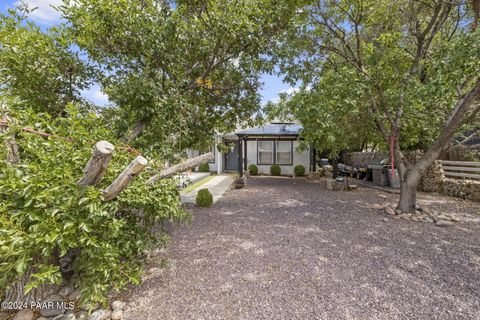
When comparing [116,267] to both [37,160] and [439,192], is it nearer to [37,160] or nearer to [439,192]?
[37,160]

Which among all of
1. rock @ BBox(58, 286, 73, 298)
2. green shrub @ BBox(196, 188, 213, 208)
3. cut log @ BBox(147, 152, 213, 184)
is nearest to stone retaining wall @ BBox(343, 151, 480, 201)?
green shrub @ BBox(196, 188, 213, 208)

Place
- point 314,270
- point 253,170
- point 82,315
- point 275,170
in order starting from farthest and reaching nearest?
point 253,170
point 275,170
point 314,270
point 82,315

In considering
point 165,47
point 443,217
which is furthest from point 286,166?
point 165,47

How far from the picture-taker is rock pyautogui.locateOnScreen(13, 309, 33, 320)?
253 centimetres

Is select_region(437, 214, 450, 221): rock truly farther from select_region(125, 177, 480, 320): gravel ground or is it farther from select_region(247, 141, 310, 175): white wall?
select_region(247, 141, 310, 175): white wall

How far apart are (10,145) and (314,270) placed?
4259 mm

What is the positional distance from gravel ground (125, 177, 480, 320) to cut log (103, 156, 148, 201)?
1482 millimetres

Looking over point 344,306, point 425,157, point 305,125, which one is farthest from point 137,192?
point 425,157

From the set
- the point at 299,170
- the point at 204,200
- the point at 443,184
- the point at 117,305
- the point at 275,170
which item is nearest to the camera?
the point at 117,305

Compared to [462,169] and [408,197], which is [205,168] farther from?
[462,169]

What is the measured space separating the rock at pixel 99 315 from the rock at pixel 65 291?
21.6 inches

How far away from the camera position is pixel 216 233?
514 centimetres

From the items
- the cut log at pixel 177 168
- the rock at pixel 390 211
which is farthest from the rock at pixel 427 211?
the cut log at pixel 177 168

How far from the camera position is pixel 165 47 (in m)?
4.34
